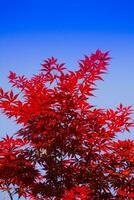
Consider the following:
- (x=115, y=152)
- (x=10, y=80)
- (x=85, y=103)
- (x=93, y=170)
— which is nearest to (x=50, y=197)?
(x=93, y=170)

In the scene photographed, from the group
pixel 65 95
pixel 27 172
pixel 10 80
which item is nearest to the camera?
pixel 65 95

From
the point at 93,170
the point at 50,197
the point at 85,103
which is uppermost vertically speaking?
the point at 85,103

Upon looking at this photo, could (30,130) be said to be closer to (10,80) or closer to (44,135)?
(44,135)

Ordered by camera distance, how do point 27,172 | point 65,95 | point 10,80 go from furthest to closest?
1. point 10,80
2. point 27,172
3. point 65,95

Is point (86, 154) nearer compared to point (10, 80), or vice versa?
point (86, 154)

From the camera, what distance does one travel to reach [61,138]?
7559 mm

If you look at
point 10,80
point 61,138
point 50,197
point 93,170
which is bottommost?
point 50,197

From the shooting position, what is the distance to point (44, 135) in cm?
763

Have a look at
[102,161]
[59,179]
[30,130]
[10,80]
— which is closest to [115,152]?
[102,161]

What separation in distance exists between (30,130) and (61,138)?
0.81 metres

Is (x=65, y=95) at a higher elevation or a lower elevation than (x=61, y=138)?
higher

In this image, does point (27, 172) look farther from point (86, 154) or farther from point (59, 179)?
point (86, 154)

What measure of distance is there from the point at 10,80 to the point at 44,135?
203 cm

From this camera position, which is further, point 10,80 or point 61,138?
point 10,80
